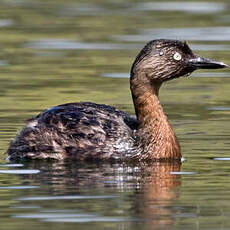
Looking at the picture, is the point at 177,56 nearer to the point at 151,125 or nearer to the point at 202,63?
the point at 202,63

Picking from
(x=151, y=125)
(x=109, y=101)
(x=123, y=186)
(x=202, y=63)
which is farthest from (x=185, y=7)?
(x=123, y=186)

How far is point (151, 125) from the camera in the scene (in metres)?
15.4

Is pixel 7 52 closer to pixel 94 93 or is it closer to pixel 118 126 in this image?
pixel 94 93

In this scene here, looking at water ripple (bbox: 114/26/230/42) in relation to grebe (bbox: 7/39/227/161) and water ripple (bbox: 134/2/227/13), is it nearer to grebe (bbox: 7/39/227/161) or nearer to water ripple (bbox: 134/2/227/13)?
water ripple (bbox: 134/2/227/13)

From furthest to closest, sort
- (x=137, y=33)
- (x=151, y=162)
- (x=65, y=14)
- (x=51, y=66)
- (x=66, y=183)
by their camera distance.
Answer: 1. (x=65, y=14)
2. (x=137, y=33)
3. (x=51, y=66)
4. (x=151, y=162)
5. (x=66, y=183)

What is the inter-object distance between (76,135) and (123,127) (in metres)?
0.63

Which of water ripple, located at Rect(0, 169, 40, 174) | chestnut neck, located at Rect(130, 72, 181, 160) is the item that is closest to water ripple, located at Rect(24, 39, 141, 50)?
chestnut neck, located at Rect(130, 72, 181, 160)

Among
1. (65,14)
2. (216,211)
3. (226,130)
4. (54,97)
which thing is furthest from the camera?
(65,14)

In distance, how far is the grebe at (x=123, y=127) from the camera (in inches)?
589

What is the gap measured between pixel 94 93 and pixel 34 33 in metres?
7.94

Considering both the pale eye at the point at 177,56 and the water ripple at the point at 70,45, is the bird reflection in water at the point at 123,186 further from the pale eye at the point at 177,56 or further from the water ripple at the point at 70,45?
the water ripple at the point at 70,45

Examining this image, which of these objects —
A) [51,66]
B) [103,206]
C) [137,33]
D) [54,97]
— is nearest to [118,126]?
[103,206]

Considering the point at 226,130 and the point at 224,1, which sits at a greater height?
the point at 224,1

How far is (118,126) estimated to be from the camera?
1511cm
